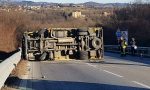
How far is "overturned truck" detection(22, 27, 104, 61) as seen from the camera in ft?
132

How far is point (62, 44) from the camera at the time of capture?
40.2m

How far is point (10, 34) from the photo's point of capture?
63250 mm

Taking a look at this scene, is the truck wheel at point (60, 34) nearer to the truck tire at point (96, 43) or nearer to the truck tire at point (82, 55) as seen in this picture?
the truck tire at point (82, 55)

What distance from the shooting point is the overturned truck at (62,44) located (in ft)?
132

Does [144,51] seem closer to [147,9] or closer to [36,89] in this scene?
[36,89]

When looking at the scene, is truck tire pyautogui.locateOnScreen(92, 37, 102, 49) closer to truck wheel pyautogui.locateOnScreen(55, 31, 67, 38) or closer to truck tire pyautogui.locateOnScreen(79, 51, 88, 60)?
truck tire pyautogui.locateOnScreen(79, 51, 88, 60)

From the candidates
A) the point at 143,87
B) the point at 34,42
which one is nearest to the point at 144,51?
the point at 34,42

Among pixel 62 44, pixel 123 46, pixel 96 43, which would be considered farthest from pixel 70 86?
pixel 123 46

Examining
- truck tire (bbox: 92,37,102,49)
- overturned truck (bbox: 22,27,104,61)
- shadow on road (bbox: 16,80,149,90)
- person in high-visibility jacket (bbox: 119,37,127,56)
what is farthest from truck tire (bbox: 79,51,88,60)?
shadow on road (bbox: 16,80,149,90)

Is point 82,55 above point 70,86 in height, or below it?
below

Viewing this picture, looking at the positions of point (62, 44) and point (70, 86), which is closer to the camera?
point (70, 86)

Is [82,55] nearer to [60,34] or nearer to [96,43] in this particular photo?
[96,43]

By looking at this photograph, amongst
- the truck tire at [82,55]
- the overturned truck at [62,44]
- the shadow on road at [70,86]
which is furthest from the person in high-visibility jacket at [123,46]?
the shadow on road at [70,86]

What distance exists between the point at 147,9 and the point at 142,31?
44.7 feet
